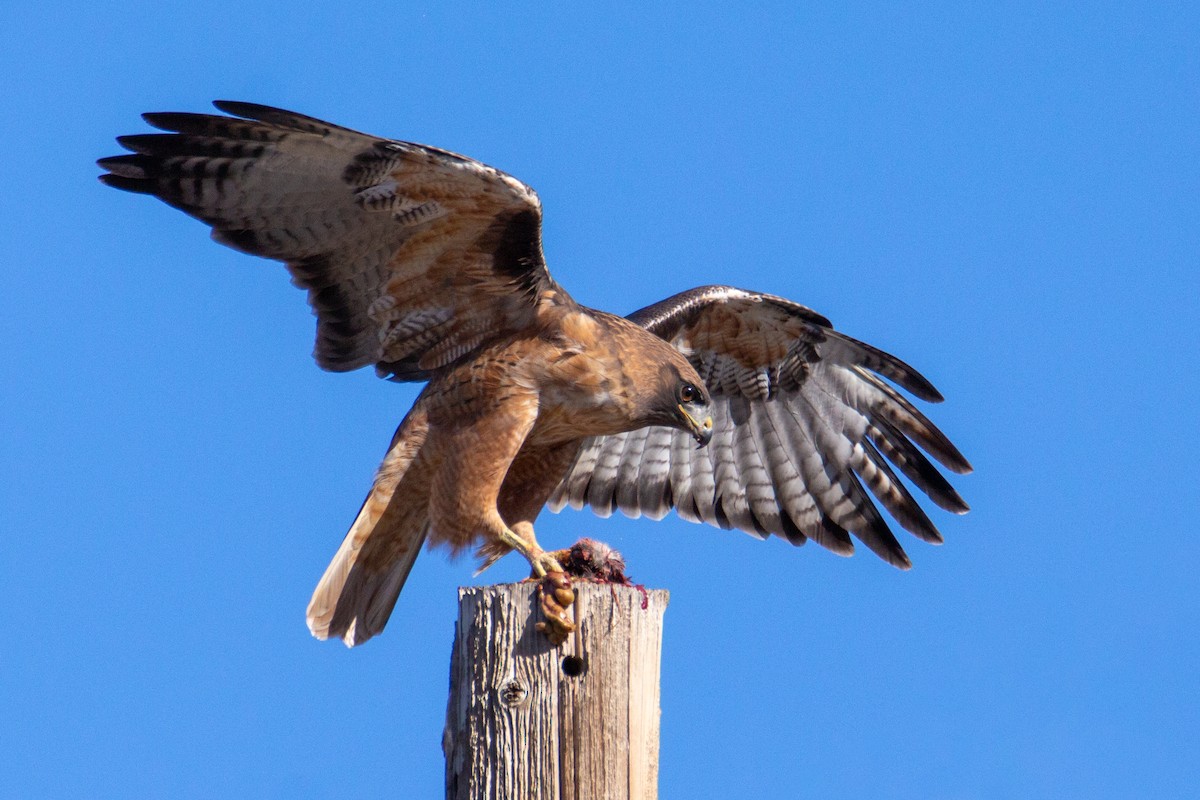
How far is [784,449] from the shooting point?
7.76 metres

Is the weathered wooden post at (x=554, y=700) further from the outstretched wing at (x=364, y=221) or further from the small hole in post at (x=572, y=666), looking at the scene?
the outstretched wing at (x=364, y=221)

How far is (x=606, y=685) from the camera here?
390cm

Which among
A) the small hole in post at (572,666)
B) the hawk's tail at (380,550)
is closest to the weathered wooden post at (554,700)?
the small hole in post at (572,666)

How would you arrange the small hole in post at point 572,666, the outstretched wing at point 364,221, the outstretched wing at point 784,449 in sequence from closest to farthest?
the small hole in post at point 572,666 → the outstretched wing at point 364,221 → the outstretched wing at point 784,449

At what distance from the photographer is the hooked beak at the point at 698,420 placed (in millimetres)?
6160

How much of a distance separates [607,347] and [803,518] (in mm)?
2116

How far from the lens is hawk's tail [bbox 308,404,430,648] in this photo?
19.7ft

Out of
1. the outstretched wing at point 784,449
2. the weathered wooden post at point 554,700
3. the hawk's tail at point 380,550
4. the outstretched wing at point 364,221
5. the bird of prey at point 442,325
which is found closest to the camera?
the weathered wooden post at point 554,700

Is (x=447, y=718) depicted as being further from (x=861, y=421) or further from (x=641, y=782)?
(x=861, y=421)

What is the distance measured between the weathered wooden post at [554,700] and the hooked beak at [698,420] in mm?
2117

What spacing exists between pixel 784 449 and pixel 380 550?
2633mm

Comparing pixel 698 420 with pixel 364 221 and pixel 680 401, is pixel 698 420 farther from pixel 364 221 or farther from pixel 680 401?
pixel 364 221

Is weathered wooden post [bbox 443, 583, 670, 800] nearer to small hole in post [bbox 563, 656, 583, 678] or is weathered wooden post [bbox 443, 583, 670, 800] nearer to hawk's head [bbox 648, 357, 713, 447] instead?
small hole in post [bbox 563, 656, 583, 678]

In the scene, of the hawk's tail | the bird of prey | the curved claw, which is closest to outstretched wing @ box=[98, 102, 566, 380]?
the bird of prey
